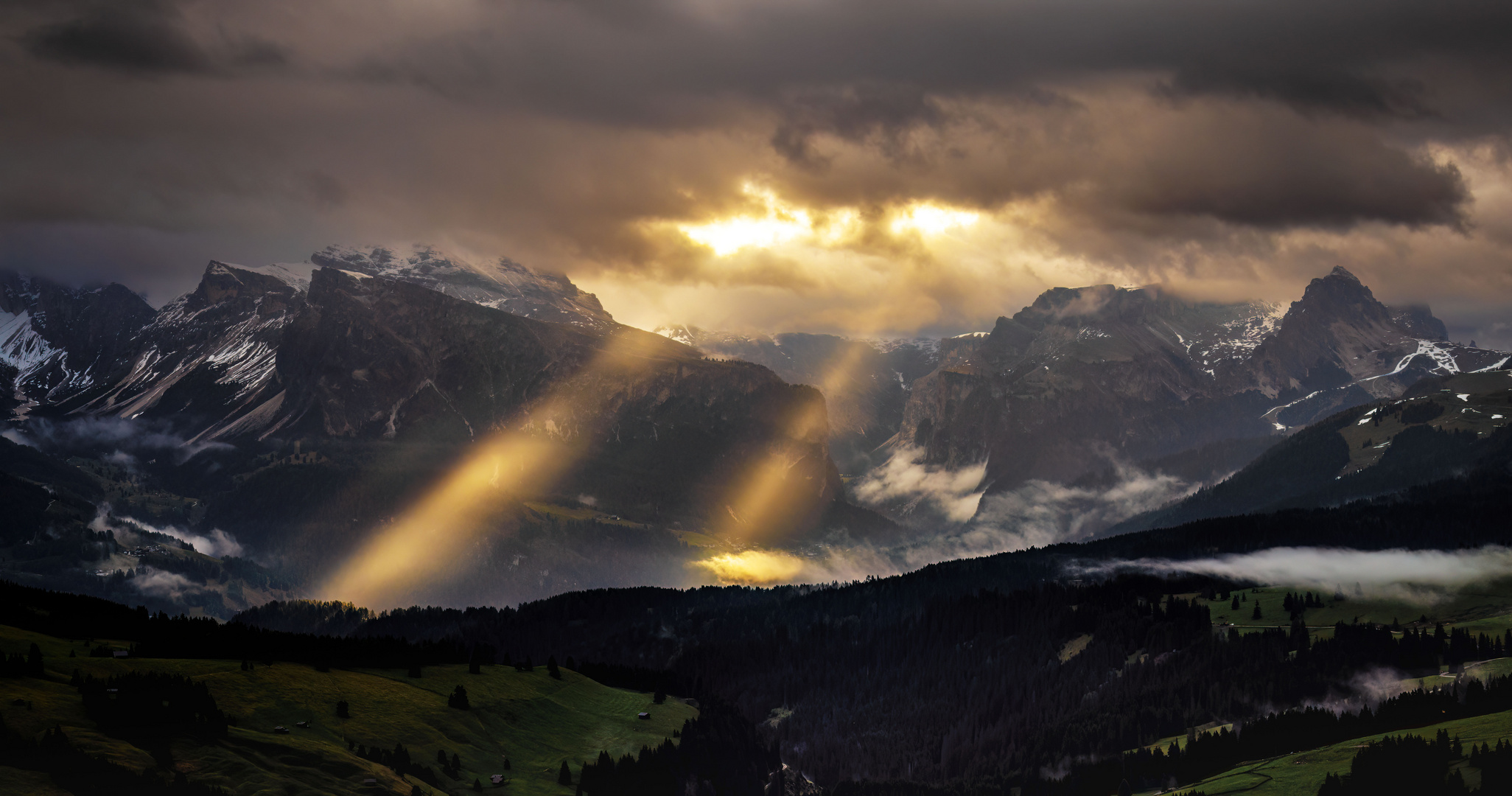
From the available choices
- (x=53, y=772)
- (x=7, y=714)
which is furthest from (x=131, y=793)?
(x=7, y=714)

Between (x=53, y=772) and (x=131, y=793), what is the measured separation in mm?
10814

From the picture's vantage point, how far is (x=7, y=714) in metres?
→ 193

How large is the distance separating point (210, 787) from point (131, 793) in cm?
1162

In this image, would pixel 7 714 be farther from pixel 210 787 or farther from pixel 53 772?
pixel 210 787

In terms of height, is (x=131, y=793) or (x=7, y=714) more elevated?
(x=7, y=714)

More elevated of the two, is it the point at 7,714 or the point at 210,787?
the point at 7,714

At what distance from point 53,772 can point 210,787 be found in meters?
21.5

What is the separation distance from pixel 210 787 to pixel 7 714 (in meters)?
31.0

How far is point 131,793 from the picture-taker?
620ft

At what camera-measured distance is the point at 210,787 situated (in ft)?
647

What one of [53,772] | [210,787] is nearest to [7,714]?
[53,772]

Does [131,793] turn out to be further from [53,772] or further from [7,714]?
[7,714]

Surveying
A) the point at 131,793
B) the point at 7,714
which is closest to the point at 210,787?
the point at 131,793

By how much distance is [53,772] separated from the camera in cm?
18638
